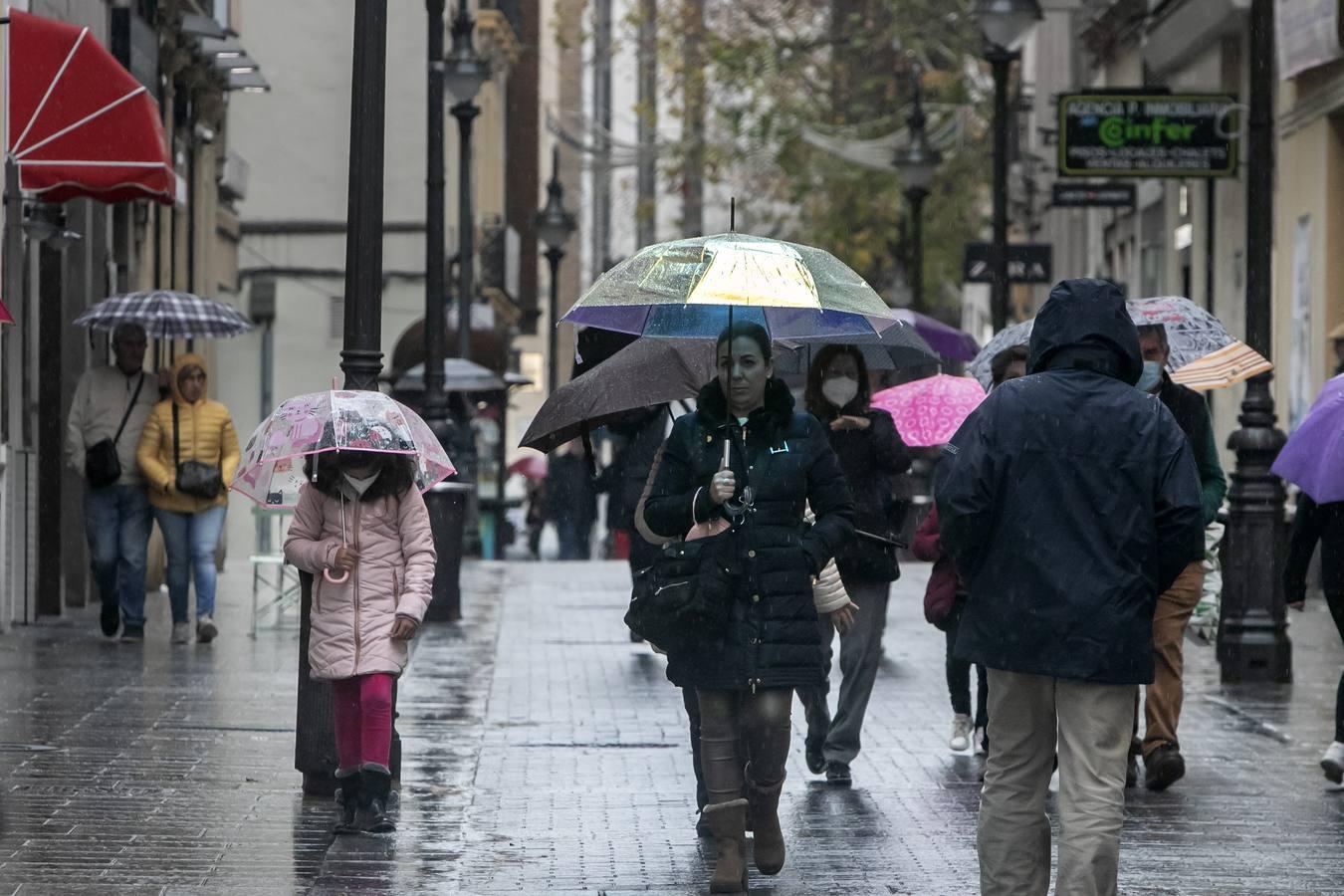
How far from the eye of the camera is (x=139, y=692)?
12797mm

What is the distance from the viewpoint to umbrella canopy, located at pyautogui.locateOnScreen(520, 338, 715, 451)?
31.2ft

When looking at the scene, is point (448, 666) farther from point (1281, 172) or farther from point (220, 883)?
point (1281, 172)

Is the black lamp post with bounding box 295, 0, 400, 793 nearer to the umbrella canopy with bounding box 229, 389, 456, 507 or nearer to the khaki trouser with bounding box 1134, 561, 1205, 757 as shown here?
the umbrella canopy with bounding box 229, 389, 456, 507

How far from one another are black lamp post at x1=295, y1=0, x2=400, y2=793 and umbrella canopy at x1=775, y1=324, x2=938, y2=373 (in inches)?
69.9

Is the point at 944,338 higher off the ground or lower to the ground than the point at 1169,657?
higher

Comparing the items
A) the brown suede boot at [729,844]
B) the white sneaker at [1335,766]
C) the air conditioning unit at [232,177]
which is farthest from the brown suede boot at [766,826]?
the air conditioning unit at [232,177]

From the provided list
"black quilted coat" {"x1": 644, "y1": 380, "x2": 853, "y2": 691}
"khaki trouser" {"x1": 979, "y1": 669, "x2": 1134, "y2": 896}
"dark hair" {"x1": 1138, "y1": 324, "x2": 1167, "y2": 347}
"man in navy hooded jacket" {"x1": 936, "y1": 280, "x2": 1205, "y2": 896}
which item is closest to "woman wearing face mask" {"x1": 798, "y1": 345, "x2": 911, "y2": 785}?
"dark hair" {"x1": 1138, "y1": 324, "x2": 1167, "y2": 347}

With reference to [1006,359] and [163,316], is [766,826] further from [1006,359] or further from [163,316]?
[163,316]

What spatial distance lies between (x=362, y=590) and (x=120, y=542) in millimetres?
7325

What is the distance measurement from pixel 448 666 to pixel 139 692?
7.60 feet

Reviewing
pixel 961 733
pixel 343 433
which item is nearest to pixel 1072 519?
pixel 343 433

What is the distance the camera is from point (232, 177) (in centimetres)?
2917

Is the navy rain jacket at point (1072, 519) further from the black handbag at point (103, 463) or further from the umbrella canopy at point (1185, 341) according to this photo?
the black handbag at point (103, 463)

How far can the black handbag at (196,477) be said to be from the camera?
15.4 meters
